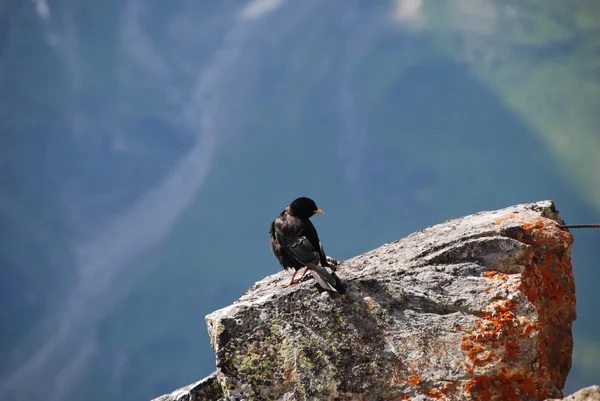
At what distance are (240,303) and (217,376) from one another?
32.4 inches

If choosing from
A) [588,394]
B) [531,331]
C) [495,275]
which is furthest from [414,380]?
[588,394]

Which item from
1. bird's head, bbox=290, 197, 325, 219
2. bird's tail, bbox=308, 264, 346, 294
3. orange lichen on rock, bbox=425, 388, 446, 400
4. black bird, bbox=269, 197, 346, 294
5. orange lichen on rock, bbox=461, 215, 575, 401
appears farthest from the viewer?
bird's head, bbox=290, 197, 325, 219

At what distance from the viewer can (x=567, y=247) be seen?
6.89m

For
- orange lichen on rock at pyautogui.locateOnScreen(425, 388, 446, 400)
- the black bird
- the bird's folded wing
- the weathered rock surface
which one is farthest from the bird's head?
the weathered rock surface

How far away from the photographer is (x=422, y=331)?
5.93 m

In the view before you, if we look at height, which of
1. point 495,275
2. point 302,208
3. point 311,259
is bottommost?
point 495,275

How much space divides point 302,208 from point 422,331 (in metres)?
3.31

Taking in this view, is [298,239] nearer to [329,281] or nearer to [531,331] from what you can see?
[329,281]

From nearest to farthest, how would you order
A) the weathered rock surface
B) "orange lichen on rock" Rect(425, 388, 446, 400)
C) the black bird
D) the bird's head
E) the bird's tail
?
the weathered rock surface → "orange lichen on rock" Rect(425, 388, 446, 400) → the bird's tail → the black bird → the bird's head

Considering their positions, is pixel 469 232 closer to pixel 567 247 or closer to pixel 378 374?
pixel 567 247

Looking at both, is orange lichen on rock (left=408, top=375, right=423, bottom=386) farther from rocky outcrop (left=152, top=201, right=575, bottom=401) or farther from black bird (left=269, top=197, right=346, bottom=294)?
black bird (left=269, top=197, right=346, bottom=294)

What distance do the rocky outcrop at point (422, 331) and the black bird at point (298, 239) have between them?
2.00ft

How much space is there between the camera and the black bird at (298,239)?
7191mm

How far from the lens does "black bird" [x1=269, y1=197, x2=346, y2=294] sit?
7.19 metres
